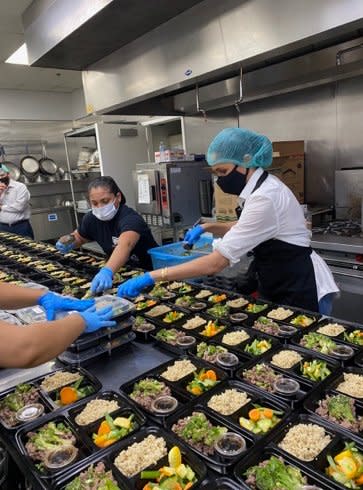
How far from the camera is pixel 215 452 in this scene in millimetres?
945

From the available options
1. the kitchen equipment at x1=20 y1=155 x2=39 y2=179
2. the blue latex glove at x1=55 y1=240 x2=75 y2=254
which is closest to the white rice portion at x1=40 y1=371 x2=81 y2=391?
the blue latex glove at x1=55 y1=240 x2=75 y2=254

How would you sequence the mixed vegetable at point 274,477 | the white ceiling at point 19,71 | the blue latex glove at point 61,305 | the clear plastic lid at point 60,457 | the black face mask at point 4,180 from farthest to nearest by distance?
1. the black face mask at point 4,180
2. the white ceiling at point 19,71
3. the blue latex glove at point 61,305
4. the clear plastic lid at point 60,457
5. the mixed vegetable at point 274,477

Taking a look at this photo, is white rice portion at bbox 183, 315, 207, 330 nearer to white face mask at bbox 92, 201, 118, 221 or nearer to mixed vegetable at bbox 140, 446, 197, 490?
mixed vegetable at bbox 140, 446, 197, 490

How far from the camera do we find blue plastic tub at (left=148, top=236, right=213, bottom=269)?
2496 millimetres

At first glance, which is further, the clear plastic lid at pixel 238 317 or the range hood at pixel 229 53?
the range hood at pixel 229 53

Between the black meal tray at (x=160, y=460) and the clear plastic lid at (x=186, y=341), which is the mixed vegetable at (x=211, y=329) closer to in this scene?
the clear plastic lid at (x=186, y=341)

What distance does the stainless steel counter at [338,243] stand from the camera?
8.58 ft

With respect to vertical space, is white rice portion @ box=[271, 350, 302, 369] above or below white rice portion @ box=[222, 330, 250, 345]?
below

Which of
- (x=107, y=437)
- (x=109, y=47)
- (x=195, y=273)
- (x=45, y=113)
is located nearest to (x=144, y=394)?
(x=107, y=437)

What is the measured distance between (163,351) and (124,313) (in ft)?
0.75

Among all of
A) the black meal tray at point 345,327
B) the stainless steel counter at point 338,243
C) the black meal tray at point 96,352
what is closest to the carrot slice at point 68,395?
the black meal tray at point 96,352

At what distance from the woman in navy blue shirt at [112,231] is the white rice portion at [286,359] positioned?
100 cm

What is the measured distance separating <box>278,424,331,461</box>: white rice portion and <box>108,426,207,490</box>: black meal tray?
23 centimetres

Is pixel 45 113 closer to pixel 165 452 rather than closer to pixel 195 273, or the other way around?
pixel 195 273
